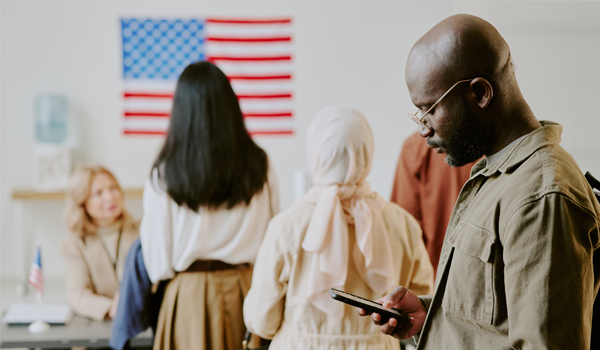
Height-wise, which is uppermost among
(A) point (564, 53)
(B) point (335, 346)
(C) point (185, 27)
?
(C) point (185, 27)

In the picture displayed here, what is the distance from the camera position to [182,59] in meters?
5.10

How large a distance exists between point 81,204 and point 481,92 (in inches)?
102

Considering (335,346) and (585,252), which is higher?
(585,252)

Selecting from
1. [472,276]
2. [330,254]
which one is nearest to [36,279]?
[330,254]

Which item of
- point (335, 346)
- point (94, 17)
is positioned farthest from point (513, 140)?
point (94, 17)

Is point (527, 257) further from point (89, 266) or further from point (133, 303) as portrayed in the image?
point (89, 266)

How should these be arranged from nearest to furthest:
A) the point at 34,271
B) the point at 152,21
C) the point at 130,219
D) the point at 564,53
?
1. the point at 34,271
2. the point at 130,219
3. the point at 564,53
4. the point at 152,21

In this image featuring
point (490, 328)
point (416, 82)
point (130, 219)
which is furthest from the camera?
point (130, 219)

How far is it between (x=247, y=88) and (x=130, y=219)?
2429mm

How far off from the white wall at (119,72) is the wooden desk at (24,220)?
0.14 metres

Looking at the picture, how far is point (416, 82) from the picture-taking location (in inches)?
39.1

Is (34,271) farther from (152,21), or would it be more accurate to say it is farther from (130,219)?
(152,21)

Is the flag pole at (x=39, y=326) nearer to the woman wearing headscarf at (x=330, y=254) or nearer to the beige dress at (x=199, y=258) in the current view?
the beige dress at (x=199, y=258)

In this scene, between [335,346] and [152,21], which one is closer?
[335,346]
